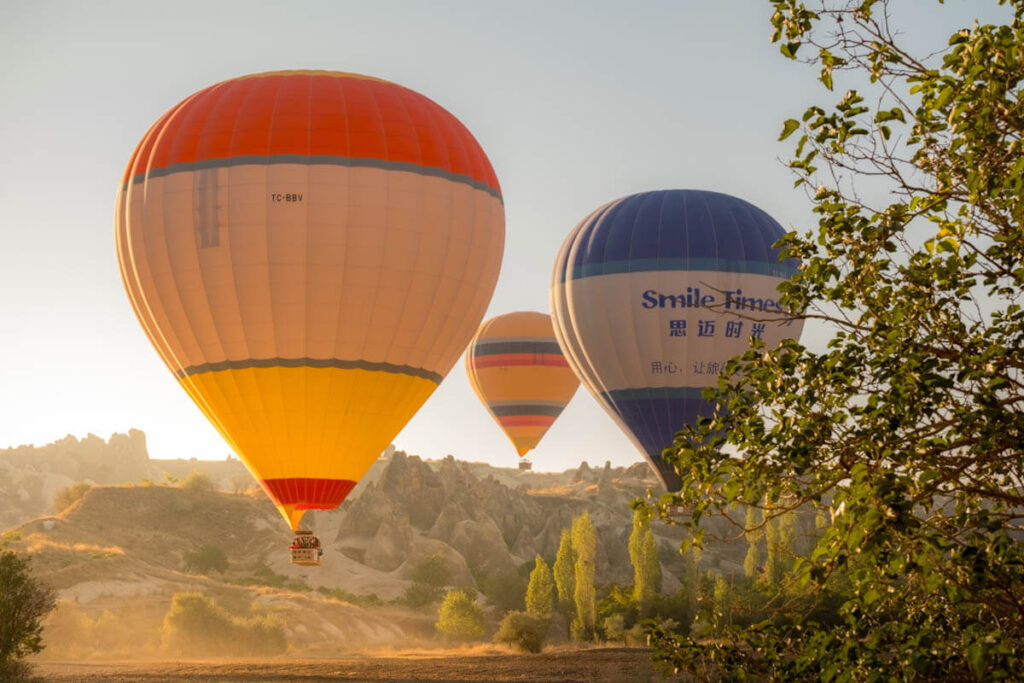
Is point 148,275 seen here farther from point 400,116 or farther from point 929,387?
point 929,387

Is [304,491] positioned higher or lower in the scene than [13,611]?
higher

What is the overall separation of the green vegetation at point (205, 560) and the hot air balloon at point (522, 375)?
2827cm

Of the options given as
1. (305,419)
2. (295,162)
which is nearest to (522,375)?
(305,419)

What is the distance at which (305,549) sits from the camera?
3947 centimetres

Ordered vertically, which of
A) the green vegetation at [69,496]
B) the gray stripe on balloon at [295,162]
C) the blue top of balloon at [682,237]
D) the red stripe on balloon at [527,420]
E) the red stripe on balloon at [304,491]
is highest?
the blue top of balloon at [682,237]

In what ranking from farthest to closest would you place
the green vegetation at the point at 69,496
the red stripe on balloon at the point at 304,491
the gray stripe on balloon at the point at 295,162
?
the green vegetation at the point at 69,496 → the red stripe on balloon at the point at 304,491 → the gray stripe on balloon at the point at 295,162

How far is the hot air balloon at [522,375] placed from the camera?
83.4m

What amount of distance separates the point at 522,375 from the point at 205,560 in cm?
3255

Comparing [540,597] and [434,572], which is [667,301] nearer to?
[540,597]

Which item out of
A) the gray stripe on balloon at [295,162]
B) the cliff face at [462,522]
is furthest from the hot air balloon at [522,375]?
the gray stripe on balloon at [295,162]

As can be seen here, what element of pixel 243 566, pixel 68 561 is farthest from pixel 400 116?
pixel 243 566

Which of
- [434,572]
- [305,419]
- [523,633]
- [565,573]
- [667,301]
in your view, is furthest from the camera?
[434,572]

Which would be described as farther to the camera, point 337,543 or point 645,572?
point 337,543

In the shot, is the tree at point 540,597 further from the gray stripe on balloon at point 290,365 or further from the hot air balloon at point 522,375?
the gray stripe on balloon at point 290,365
